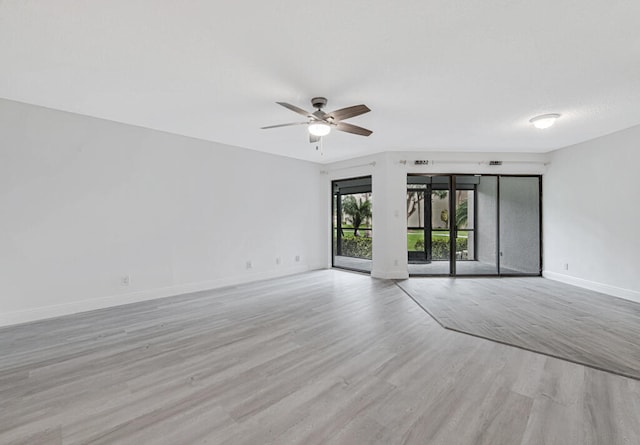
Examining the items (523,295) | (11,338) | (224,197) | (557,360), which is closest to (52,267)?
(11,338)

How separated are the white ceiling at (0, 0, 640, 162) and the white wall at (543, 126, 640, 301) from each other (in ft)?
2.24

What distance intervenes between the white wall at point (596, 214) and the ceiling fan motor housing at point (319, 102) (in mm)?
4958

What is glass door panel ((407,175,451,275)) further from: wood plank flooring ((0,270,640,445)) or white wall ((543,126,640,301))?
wood plank flooring ((0,270,640,445))

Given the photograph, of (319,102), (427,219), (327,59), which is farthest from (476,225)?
(327,59)

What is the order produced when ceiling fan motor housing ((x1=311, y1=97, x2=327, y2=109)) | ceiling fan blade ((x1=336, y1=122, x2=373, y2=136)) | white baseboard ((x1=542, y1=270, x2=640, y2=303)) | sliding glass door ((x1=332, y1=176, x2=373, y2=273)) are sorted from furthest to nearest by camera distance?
sliding glass door ((x1=332, y1=176, x2=373, y2=273))
white baseboard ((x1=542, y1=270, x2=640, y2=303))
ceiling fan blade ((x1=336, y1=122, x2=373, y2=136))
ceiling fan motor housing ((x1=311, y1=97, x2=327, y2=109))

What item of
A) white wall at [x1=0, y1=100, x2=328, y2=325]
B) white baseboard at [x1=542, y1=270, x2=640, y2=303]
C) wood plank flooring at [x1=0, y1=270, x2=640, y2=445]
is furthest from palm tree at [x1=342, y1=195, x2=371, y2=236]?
wood plank flooring at [x1=0, y1=270, x2=640, y2=445]

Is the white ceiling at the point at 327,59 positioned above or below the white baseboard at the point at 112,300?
above

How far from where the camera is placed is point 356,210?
327 inches

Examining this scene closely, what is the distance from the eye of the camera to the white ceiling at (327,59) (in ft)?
6.24

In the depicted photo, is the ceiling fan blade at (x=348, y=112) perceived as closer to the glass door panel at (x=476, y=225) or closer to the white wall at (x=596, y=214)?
the glass door panel at (x=476, y=225)

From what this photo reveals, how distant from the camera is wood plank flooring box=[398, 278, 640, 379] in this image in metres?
2.63

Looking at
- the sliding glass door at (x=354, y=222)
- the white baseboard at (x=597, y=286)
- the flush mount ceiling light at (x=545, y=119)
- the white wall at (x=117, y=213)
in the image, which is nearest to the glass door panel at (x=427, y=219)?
the sliding glass door at (x=354, y=222)

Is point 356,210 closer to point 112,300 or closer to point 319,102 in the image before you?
point 319,102

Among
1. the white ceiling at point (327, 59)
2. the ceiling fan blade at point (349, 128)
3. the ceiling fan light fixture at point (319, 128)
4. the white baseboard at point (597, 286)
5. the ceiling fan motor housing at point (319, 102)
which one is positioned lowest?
the white baseboard at point (597, 286)
